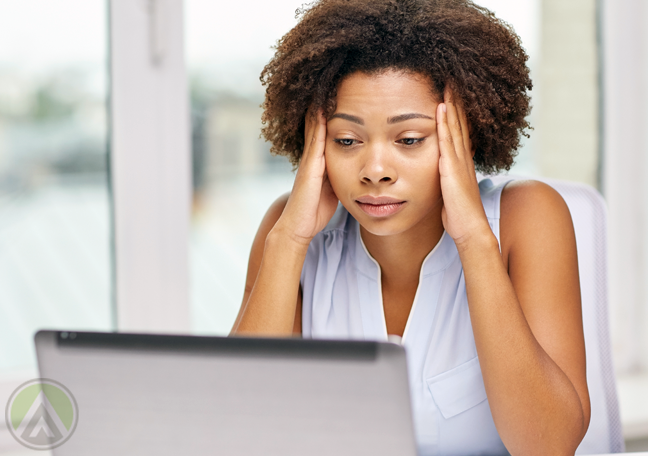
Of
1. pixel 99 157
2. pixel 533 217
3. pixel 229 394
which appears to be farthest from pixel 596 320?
pixel 99 157

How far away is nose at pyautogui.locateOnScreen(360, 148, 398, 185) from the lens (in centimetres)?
96

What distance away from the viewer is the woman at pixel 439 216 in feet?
3.01

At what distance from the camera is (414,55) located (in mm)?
983

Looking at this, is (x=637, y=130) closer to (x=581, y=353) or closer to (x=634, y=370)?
(x=634, y=370)

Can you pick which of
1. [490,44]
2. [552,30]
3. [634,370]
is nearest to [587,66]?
[552,30]

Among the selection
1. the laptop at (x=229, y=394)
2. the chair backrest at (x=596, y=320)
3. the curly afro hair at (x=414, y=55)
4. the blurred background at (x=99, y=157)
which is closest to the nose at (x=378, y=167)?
the curly afro hair at (x=414, y=55)

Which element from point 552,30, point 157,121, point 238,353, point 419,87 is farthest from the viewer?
point 552,30

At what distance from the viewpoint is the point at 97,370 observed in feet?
1.78

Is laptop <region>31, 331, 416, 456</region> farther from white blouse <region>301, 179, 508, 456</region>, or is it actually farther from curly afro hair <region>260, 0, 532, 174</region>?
curly afro hair <region>260, 0, 532, 174</region>

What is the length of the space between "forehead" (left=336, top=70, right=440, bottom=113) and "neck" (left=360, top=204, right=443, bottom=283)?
0.82ft

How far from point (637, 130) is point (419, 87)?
1.49 metres

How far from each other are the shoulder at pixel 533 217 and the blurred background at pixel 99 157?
34.1 inches
